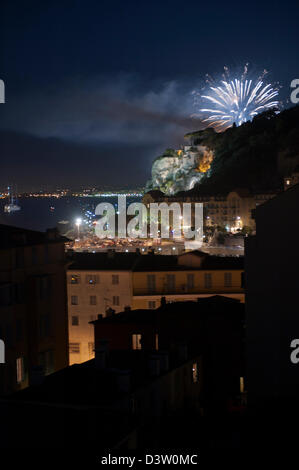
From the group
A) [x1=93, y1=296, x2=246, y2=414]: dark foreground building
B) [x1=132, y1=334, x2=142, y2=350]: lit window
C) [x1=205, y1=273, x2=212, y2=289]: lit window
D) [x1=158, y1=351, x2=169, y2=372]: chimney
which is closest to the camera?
[x1=158, y1=351, x2=169, y2=372]: chimney

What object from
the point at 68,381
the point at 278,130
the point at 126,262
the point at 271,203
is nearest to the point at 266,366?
the point at 271,203

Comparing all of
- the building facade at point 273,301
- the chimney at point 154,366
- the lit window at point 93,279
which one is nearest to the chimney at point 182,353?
the chimney at point 154,366

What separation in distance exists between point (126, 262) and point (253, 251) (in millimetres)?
10167

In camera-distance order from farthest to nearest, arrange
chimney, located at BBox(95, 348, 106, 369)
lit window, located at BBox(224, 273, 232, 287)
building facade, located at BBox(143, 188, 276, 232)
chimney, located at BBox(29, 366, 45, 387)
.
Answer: building facade, located at BBox(143, 188, 276, 232) < lit window, located at BBox(224, 273, 232, 287) < chimney, located at BBox(95, 348, 106, 369) < chimney, located at BBox(29, 366, 45, 387)

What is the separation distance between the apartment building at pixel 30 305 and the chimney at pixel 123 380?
329cm

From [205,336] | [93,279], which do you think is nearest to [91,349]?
[93,279]

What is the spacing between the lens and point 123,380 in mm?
6230

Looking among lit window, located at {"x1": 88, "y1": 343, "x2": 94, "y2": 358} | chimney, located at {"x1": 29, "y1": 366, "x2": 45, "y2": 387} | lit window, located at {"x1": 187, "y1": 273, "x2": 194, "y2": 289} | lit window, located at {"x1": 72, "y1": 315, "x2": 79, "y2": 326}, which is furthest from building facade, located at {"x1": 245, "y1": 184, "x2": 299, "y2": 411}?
lit window, located at {"x1": 72, "y1": 315, "x2": 79, "y2": 326}

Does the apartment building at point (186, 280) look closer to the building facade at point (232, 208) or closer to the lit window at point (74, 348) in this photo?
the lit window at point (74, 348)

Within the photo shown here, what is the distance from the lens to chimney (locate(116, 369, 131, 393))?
6188mm

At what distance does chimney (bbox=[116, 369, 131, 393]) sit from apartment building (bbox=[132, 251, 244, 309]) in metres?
9.20

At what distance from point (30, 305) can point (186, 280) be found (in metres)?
6.71

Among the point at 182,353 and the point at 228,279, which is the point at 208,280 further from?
the point at 182,353

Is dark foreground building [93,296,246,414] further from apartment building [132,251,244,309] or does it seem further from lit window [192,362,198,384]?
apartment building [132,251,244,309]
